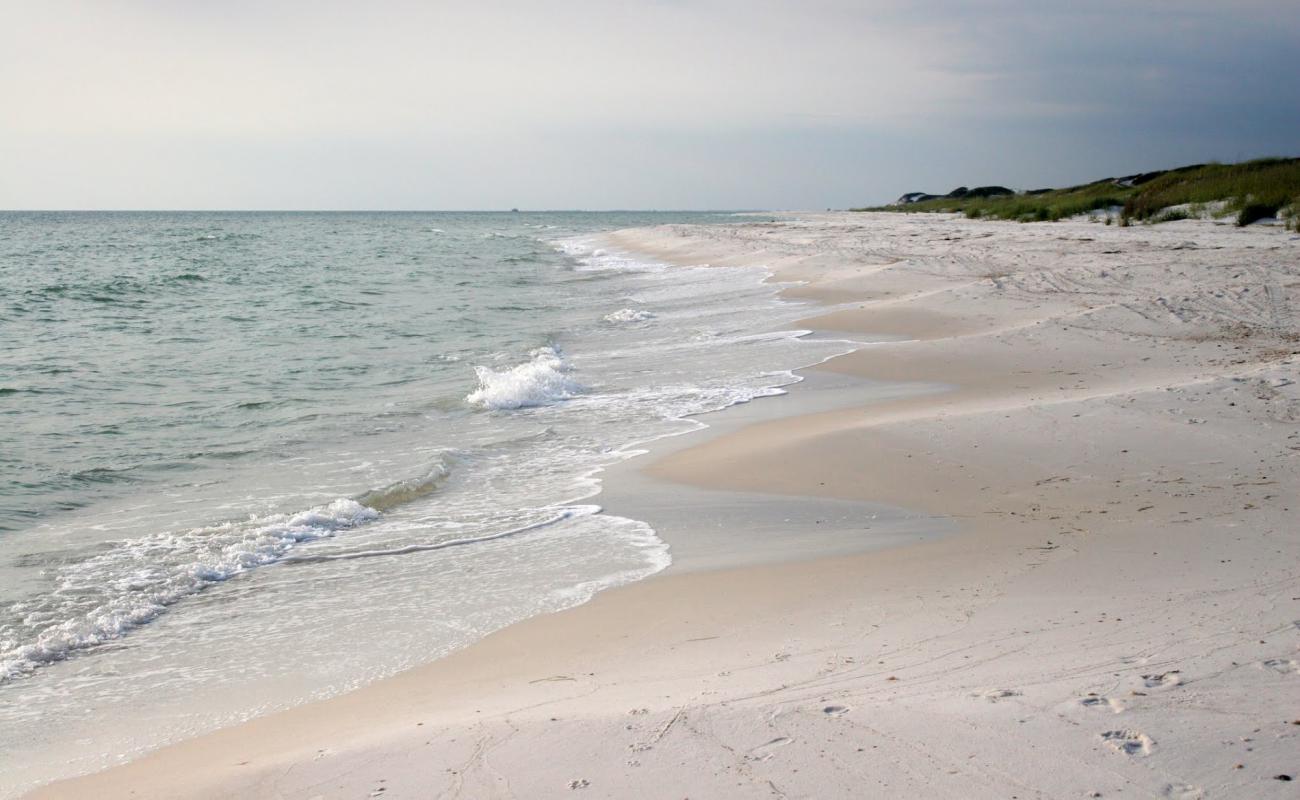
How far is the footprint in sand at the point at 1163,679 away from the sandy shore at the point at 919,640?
0.06ft

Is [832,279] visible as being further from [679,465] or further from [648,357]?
[679,465]

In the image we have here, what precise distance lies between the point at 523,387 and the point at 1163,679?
8.62 meters

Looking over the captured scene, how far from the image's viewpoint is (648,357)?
13.5 meters

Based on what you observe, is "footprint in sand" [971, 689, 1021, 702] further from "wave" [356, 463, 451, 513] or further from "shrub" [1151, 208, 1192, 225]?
"shrub" [1151, 208, 1192, 225]


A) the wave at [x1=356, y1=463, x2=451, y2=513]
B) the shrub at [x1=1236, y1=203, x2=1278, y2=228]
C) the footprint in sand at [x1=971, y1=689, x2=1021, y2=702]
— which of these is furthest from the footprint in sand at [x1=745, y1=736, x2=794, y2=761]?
the shrub at [x1=1236, y1=203, x2=1278, y2=228]

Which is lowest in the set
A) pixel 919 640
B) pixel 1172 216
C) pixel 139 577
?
pixel 139 577

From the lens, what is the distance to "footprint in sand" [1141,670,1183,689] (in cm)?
306

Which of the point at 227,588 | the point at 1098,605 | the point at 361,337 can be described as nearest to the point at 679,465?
the point at 227,588

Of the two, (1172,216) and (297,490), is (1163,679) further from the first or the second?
(1172,216)

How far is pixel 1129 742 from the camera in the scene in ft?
→ 9.02

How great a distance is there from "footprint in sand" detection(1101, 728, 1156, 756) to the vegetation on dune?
61.9ft

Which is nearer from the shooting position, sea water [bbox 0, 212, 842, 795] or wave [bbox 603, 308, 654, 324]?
sea water [bbox 0, 212, 842, 795]

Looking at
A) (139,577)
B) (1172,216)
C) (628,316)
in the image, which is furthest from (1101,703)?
(1172,216)

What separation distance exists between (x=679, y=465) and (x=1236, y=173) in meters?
26.8
